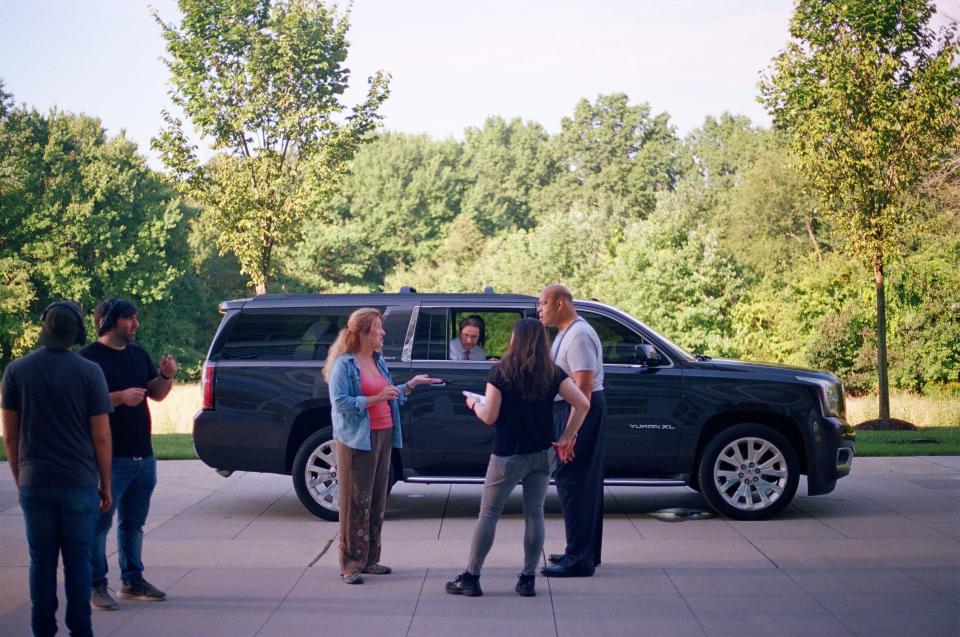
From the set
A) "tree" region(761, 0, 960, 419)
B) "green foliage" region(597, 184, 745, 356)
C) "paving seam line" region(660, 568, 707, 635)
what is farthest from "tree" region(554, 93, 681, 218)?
"paving seam line" region(660, 568, 707, 635)

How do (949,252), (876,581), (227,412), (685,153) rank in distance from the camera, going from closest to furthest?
(876,581), (227,412), (949,252), (685,153)

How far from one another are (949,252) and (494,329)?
70.3ft

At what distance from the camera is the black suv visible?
34.7ft

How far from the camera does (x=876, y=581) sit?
8047 mm

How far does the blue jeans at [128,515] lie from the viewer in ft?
23.9

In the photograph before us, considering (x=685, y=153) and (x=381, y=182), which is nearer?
(x=381, y=182)

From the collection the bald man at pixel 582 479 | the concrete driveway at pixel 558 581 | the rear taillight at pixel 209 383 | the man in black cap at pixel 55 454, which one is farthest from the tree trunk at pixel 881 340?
the man in black cap at pixel 55 454

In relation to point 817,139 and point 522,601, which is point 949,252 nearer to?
point 817,139

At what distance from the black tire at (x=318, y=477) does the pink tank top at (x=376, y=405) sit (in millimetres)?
2572

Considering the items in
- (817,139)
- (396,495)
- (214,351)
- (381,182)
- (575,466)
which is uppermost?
(381,182)

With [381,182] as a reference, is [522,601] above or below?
below

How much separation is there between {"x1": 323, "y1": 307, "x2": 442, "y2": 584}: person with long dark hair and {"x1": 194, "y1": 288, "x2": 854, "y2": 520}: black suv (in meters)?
2.40

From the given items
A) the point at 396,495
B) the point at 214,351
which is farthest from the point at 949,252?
the point at 214,351

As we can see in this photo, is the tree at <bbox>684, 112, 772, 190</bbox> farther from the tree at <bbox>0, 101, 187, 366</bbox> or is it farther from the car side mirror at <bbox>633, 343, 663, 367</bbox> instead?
the car side mirror at <bbox>633, 343, 663, 367</bbox>
